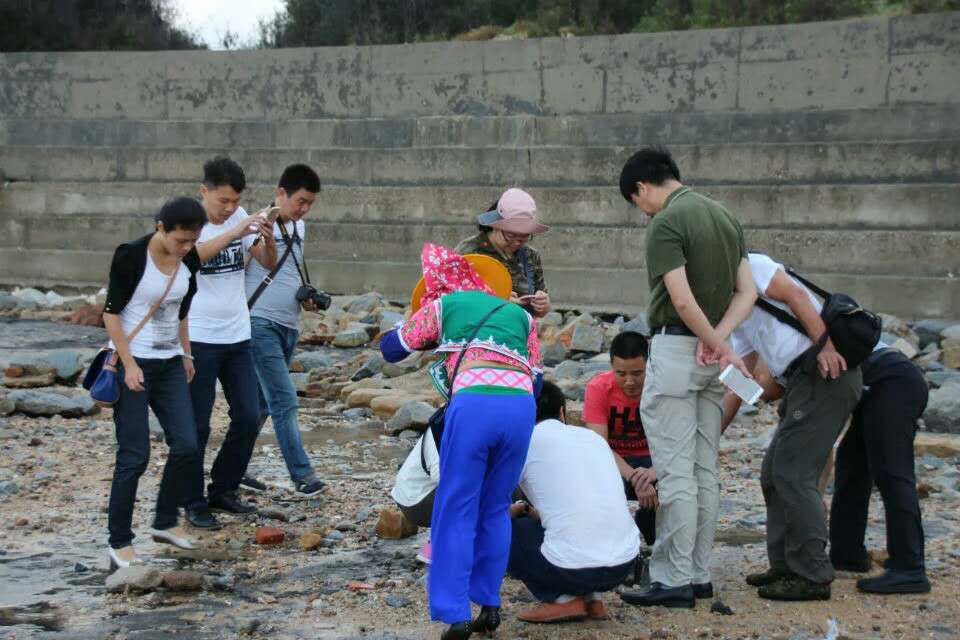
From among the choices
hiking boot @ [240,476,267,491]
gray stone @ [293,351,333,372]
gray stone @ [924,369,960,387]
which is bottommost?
gray stone @ [293,351,333,372]

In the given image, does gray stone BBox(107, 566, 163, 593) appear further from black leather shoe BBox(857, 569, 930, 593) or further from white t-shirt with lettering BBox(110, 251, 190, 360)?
black leather shoe BBox(857, 569, 930, 593)

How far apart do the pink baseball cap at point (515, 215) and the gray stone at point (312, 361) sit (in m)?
6.85

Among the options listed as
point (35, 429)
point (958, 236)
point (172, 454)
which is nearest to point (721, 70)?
point (958, 236)

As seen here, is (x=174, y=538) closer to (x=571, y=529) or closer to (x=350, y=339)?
(x=571, y=529)

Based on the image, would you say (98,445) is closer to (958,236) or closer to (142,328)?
(142,328)

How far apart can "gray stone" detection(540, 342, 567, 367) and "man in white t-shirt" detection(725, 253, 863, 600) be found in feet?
23.4

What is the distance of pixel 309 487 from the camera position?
7246mm

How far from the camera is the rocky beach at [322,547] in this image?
504 cm

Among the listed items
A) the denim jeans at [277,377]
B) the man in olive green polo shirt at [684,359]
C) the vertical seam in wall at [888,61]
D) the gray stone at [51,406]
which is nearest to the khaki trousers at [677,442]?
the man in olive green polo shirt at [684,359]

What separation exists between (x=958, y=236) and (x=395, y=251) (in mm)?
6773

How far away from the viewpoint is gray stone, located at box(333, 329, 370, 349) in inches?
554

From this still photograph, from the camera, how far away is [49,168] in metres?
19.6

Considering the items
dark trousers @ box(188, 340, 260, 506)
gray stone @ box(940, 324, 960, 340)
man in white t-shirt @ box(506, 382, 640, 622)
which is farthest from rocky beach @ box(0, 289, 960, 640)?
gray stone @ box(940, 324, 960, 340)

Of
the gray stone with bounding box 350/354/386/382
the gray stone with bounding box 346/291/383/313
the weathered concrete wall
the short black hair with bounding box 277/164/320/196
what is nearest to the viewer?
the short black hair with bounding box 277/164/320/196
